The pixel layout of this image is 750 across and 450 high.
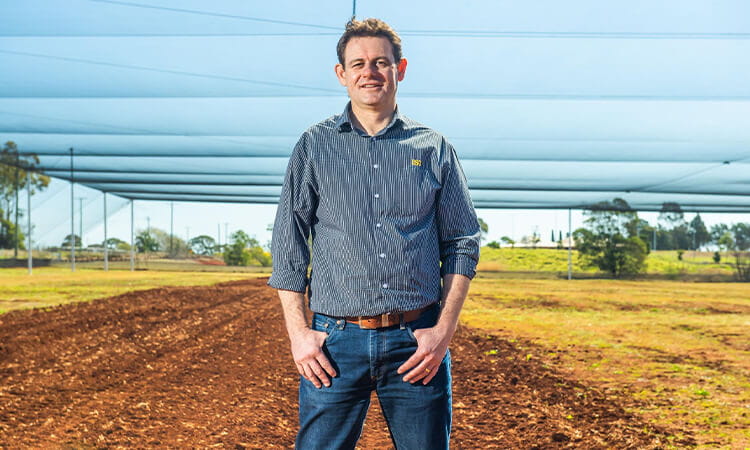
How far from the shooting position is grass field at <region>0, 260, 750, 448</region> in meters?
3.39

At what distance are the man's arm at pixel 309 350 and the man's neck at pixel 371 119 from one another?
1.27ft

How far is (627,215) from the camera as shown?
45.7 feet

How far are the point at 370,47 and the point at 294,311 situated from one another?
0.54m

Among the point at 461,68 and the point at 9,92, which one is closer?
the point at 461,68

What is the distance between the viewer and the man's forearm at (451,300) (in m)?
1.20

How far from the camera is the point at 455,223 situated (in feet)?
4.19

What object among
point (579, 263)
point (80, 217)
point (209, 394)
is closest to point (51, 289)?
point (80, 217)

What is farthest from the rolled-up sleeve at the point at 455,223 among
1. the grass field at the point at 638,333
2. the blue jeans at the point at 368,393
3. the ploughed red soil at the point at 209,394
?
the grass field at the point at 638,333

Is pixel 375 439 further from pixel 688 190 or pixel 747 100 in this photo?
pixel 688 190

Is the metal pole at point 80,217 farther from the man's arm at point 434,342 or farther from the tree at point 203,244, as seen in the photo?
the man's arm at point 434,342

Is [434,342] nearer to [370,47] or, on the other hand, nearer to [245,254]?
[370,47]

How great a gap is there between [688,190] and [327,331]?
11.4 m

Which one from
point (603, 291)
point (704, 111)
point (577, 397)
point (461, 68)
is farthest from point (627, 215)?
point (577, 397)

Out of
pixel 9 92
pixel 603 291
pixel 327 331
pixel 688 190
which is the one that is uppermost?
pixel 9 92
